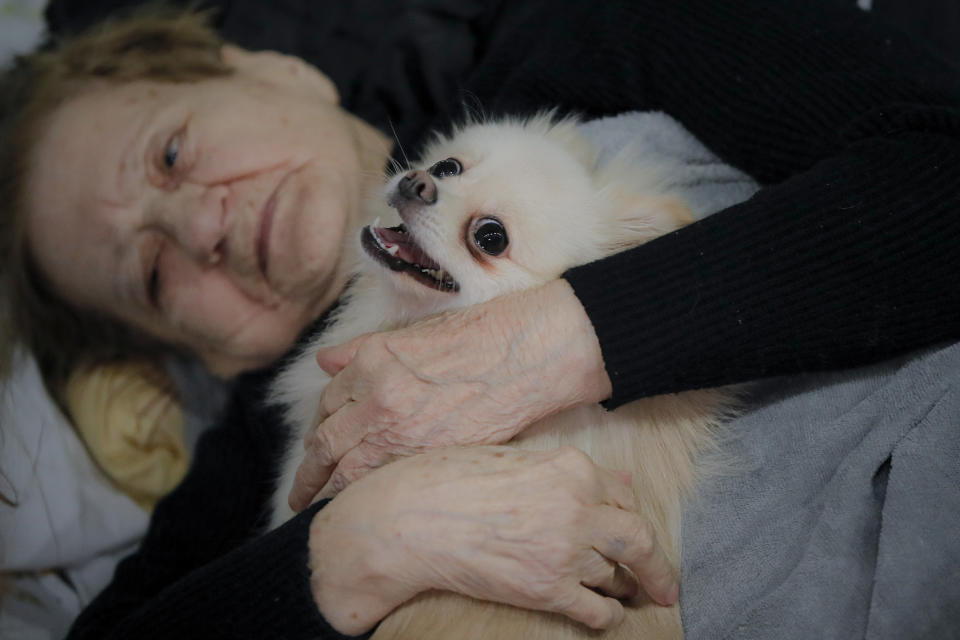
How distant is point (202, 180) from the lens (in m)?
1.41

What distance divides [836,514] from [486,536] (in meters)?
0.49

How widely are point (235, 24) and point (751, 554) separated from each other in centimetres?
184

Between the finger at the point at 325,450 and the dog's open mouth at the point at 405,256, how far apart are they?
24 centimetres

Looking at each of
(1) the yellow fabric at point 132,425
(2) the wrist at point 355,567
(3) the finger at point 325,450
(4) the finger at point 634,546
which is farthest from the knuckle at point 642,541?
(1) the yellow fabric at point 132,425

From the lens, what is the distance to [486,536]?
89 centimetres

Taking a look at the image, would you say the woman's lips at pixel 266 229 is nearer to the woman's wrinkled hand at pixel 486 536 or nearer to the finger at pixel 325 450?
the finger at pixel 325 450

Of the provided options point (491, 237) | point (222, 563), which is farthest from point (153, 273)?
point (491, 237)

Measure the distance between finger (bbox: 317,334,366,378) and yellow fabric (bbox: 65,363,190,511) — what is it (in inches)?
33.0

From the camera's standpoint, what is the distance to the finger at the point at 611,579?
0.92m

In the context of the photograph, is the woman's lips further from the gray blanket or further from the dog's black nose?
the gray blanket

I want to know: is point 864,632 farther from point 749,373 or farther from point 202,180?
point 202,180

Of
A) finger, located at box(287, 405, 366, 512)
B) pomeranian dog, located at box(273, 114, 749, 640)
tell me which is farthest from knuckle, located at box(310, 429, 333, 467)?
pomeranian dog, located at box(273, 114, 749, 640)

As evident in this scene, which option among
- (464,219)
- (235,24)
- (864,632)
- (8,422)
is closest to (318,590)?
(464,219)

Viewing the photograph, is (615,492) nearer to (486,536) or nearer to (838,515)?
(486,536)
